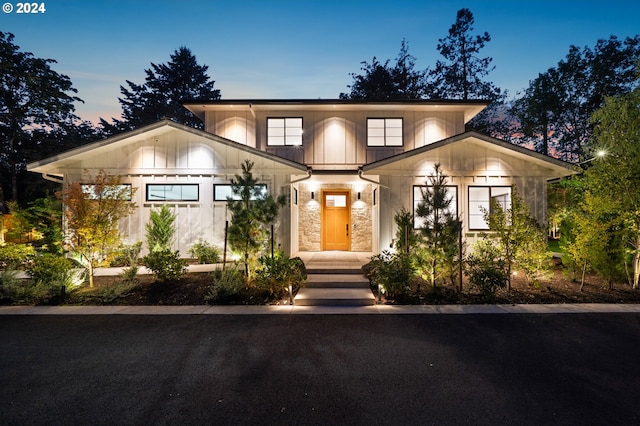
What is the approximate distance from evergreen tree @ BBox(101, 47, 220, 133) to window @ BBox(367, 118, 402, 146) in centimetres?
2593

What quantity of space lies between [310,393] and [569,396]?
2824 mm

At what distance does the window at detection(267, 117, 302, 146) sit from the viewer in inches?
501

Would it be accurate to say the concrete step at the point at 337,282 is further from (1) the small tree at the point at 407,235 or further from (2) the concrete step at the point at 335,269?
(1) the small tree at the point at 407,235

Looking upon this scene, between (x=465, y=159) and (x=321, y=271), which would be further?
(x=465, y=159)

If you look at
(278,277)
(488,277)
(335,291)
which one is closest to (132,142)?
(278,277)

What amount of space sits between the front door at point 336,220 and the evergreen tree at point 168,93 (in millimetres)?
26112

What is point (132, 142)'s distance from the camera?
10.3 m

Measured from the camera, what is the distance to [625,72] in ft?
80.6

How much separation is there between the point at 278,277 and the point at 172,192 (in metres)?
5.84

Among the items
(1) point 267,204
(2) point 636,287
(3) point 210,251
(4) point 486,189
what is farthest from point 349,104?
(2) point 636,287

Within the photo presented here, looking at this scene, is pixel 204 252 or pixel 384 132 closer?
pixel 204 252

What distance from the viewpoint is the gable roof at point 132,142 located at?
9695 millimetres

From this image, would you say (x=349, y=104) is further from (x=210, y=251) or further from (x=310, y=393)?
(x=310, y=393)

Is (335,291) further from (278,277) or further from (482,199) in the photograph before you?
(482,199)
